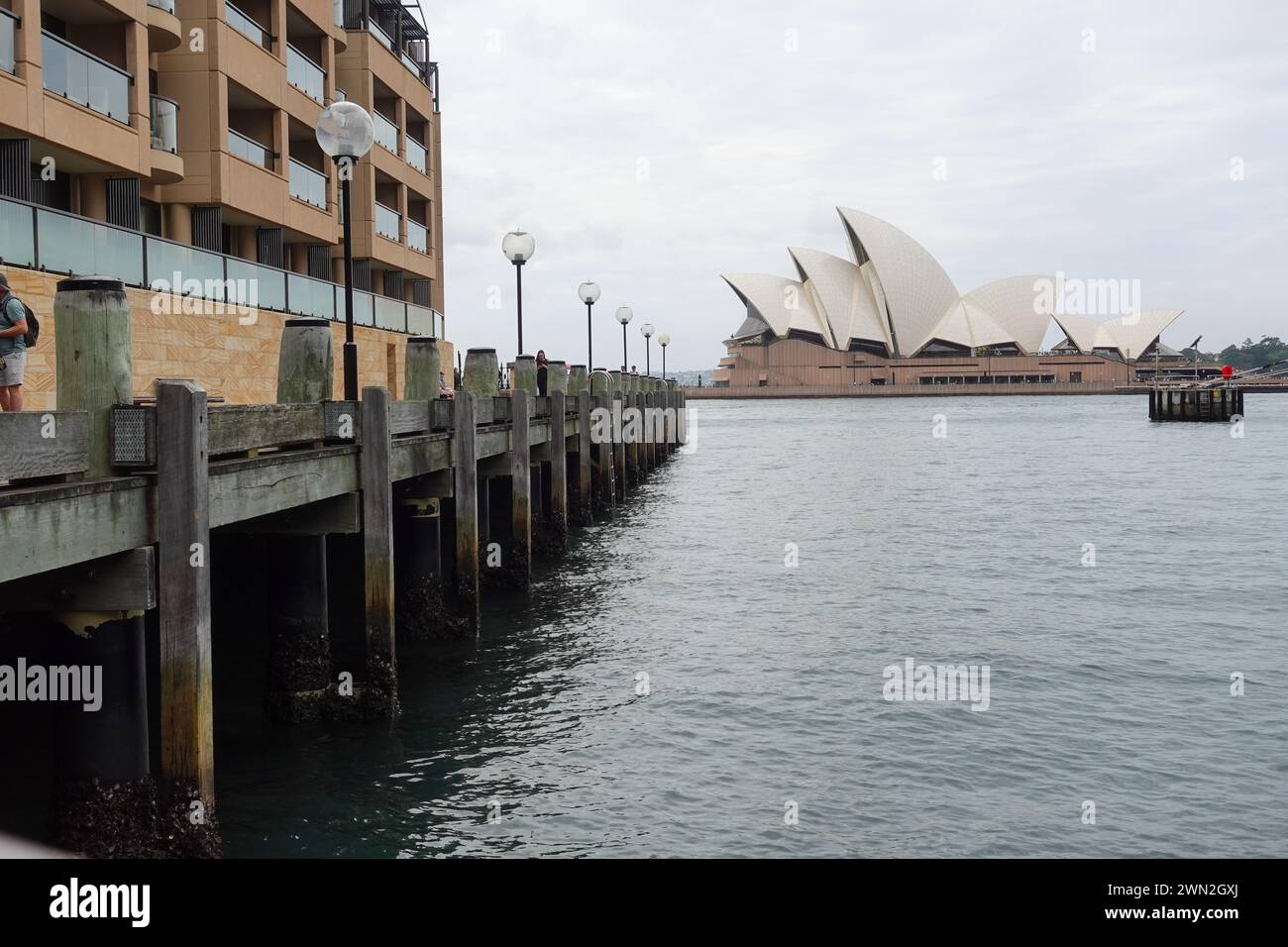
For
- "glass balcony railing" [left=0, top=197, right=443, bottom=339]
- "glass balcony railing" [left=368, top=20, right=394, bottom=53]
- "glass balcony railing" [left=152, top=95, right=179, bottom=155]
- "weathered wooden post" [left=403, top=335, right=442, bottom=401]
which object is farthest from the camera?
"glass balcony railing" [left=368, top=20, right=394, bottom=53]

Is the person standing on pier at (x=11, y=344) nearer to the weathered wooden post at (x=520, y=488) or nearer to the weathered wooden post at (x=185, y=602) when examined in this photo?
the weathered wooden post at (x=185, y=602)

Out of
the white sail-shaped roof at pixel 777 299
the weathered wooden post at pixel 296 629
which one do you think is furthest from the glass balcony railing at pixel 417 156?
the white sail-shaped roof at pixel 777 299

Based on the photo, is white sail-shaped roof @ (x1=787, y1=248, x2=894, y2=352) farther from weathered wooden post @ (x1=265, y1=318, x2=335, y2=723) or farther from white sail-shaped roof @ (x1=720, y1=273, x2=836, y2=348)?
weathered wooden post @ (x1=265, y1=318, x2=335, y2=723)

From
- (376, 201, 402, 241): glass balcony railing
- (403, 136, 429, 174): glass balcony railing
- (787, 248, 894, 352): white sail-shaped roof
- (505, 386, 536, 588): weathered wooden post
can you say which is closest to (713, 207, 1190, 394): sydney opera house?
(787, 248, 894, 352): white sail-shaped roof

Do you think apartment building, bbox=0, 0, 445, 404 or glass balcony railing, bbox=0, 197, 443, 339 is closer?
glass balcony railing, bbox=0, 197, 443, 339

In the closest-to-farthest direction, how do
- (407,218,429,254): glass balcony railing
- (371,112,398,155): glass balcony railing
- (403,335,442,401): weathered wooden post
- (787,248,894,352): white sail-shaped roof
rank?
(403,335,442,401): weathered wooden post
(371,112,398,155): glass balcony railing
(407,218,429,254): glass balcony railing
(787,248,894,352): white sail-shaped roof

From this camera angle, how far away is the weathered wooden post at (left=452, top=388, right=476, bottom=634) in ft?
48.9

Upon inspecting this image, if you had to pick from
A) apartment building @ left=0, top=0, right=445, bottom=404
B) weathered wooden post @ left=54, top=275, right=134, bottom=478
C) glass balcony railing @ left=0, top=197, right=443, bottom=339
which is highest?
apartment building @ left=0, top=0, right=445, bottom=404

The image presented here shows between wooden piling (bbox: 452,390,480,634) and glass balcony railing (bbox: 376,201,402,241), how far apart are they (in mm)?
17674

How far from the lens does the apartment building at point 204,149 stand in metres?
16.0

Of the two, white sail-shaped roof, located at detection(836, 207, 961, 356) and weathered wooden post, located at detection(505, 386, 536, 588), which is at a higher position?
white sail-shaped roof, located at detection(836, 207, 961, 356)

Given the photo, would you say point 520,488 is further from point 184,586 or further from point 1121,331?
point 1121,331

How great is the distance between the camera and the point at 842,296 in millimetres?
137875
